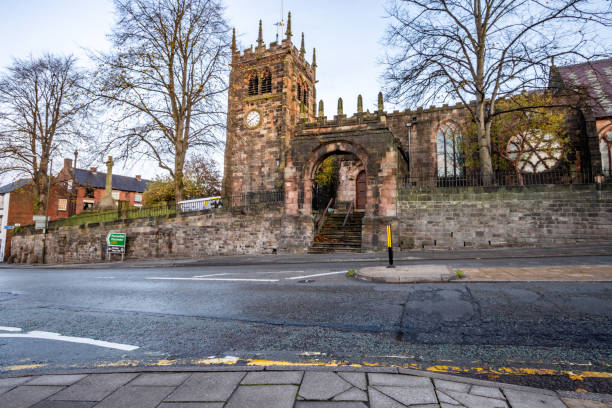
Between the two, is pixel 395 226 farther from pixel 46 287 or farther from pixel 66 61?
pixel 66 61

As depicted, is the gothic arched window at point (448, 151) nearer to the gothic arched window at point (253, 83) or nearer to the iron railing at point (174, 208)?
the iron railing at point (174, 208)

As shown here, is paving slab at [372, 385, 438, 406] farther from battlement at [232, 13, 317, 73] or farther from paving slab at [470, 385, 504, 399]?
battlement at [232, 13, 317, 73]

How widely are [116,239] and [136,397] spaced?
2116 cm

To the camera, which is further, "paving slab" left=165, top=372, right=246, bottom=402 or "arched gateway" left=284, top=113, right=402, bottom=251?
"arched gateway" left=284, top=113, right=402, bottom=251

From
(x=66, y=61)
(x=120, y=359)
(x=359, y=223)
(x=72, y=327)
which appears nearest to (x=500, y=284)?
(x=120, y=359)

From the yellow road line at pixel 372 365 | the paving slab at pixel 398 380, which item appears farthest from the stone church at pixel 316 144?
the paving slab at pixel 398 380

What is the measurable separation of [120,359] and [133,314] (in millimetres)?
1909

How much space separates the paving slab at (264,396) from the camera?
2.05 metres

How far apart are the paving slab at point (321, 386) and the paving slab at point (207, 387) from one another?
50cm

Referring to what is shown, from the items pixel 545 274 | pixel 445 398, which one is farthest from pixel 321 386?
pixel 545 274

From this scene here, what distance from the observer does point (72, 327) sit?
4.25 metres

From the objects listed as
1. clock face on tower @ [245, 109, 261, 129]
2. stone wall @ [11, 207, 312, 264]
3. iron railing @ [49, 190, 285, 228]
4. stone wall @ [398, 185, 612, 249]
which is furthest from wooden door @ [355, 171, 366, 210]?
clock face on tower @ [245, 109, 261, 129]

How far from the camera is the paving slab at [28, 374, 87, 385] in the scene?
8.23 ft

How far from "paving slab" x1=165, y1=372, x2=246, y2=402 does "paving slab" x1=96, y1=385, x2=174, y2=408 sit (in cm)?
8
